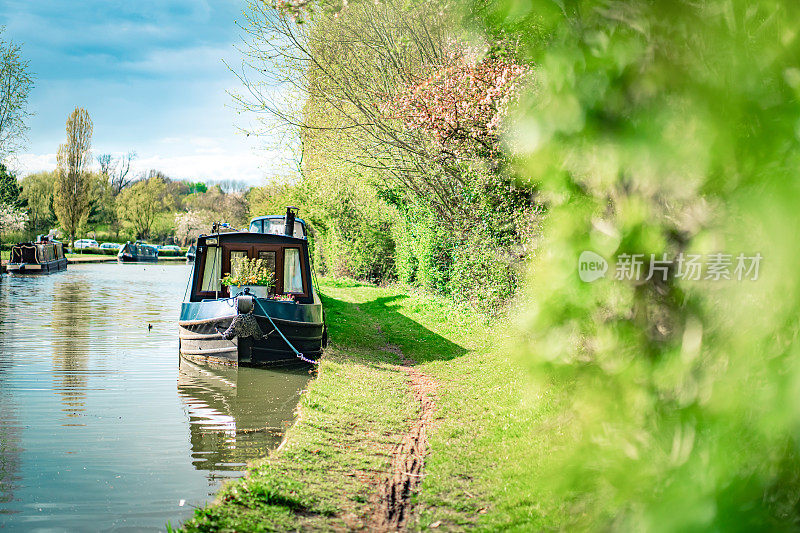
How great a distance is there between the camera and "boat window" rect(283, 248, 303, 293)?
42.4 ft

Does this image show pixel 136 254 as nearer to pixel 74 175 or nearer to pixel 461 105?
pixel 74 175

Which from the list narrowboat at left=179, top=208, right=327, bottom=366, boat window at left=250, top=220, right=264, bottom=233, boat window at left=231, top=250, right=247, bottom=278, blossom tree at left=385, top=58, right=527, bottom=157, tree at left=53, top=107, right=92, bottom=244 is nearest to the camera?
blossom tree at left=385, top=58, right=527, bottom=157

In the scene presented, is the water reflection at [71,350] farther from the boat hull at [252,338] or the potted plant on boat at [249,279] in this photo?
the potted plant on boat at [249,279]

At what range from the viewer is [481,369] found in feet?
33.3

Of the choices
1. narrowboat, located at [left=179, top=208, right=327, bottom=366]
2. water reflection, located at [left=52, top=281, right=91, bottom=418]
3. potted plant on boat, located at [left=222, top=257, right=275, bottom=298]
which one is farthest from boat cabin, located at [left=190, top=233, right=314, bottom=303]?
water reflection, located at [left=52, top=281, right=91, bottom=418]

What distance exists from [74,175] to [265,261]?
6084 centimetres

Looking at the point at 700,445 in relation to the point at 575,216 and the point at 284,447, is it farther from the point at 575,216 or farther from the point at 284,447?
the point at 284,447

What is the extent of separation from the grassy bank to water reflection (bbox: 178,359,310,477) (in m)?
0.40

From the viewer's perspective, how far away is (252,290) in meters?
12.1

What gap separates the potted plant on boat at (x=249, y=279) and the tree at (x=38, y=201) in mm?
62098

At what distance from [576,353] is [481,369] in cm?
815

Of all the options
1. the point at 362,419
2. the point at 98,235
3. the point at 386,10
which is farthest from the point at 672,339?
the point at 98,235

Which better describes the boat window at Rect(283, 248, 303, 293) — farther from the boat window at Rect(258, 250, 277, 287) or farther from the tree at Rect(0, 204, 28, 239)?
the tree at Rect(0, 204, 28, 239)

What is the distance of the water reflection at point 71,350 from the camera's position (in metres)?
9.35
